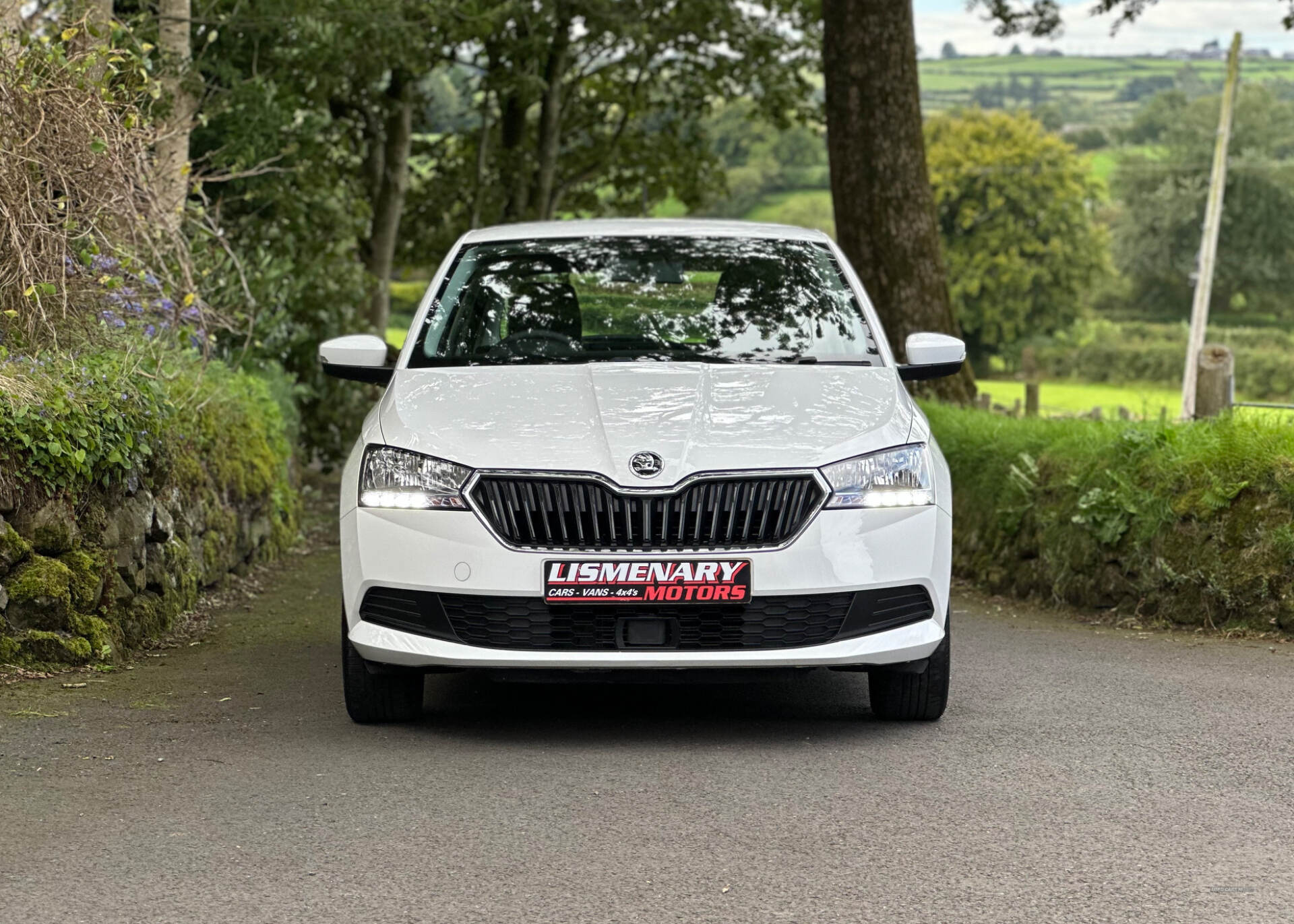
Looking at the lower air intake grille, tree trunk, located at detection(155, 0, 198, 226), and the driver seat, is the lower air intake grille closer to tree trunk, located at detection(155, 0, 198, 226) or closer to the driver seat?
the driver seat

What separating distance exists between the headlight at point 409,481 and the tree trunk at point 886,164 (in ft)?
30.5

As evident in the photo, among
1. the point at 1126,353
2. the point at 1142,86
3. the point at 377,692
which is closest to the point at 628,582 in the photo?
the point at 377,692

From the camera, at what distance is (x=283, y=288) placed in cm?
1502

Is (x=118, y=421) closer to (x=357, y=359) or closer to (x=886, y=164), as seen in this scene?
(x=357, y=359)

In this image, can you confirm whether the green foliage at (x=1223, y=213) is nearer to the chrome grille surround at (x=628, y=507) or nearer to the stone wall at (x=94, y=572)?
the stone wall at (x=94, y=572)

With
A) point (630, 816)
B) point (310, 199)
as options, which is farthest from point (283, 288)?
point (630, 816)

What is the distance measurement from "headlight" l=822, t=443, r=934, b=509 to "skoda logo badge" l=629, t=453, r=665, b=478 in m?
0.55

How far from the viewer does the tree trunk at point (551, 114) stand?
95.0ft

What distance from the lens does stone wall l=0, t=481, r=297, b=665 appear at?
7.19 metres

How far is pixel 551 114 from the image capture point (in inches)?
1165

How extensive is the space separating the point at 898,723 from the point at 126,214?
4.90 m

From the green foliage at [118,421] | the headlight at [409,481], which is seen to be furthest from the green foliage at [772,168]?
the headlight at [409,481]

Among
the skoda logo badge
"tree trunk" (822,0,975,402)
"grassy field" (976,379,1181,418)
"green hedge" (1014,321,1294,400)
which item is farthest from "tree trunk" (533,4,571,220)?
"green hedge" (1014,321,1294,400)

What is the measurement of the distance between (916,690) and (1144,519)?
3119mm
